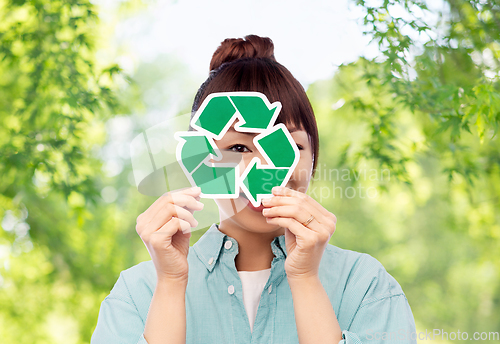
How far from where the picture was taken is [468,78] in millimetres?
3008

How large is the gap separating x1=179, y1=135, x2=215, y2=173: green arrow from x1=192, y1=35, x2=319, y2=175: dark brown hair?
17cm

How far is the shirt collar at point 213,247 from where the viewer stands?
1.41 meters

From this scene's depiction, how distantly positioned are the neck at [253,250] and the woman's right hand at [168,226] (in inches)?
9.9

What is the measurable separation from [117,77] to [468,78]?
254cm

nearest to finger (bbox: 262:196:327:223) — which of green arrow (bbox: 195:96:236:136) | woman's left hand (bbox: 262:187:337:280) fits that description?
woman's left hand (bbox: 262:187:337:280)

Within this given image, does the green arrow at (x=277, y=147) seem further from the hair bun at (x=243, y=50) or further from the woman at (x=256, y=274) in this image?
the hair bun at (x=243, y=50)

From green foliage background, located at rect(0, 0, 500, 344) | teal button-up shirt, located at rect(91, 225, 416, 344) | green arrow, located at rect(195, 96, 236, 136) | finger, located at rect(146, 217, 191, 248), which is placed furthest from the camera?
green foliage background, located at rect(0, 0, 500, 344)

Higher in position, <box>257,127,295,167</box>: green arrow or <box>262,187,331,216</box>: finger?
<box>257,127,295,167</box>: green arrow

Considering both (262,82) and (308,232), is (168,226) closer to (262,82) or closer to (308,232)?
(308,232)

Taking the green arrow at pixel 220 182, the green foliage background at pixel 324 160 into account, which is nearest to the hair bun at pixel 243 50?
the green arrow at pixel 220 182

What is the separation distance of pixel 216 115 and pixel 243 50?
346mm

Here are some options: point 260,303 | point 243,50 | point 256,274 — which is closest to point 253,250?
point 256,274

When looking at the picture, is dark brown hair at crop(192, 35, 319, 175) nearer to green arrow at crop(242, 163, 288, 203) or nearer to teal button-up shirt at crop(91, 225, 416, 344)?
green arrow at crop(242, 163, 288, 203)

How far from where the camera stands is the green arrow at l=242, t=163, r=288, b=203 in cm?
136
